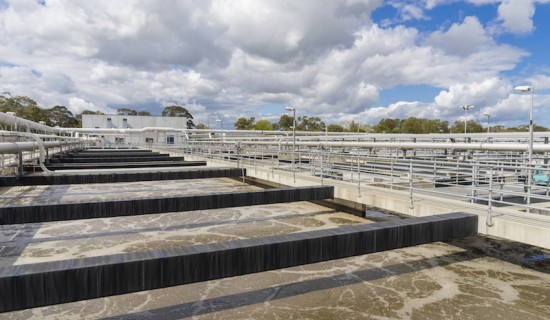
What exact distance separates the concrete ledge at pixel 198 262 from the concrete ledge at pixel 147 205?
14.3 feet

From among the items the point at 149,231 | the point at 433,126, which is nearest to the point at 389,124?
the point at 433,126

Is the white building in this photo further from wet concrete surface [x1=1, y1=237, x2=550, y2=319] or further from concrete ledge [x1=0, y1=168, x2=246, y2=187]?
wet concrete surface [x1=1, y1=237, x2=550, y2=319]

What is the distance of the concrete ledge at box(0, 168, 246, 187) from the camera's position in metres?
13.1

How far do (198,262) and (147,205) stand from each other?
15.6 ft

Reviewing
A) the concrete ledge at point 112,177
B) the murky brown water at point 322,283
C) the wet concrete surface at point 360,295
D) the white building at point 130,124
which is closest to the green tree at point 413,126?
the white building at point 130,124

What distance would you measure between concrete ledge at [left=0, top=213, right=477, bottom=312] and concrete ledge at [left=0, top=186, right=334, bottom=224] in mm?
4354

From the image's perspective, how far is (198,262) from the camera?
527 cm

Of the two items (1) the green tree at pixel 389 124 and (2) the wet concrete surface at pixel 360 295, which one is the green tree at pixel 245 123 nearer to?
(1) the green tree at pixel 389 124

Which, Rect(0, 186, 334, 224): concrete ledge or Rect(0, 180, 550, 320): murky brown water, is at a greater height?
Rect(0, 186, 334, 224): concrete ledge

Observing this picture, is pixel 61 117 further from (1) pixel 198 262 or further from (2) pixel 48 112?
(1) pixel 198 262

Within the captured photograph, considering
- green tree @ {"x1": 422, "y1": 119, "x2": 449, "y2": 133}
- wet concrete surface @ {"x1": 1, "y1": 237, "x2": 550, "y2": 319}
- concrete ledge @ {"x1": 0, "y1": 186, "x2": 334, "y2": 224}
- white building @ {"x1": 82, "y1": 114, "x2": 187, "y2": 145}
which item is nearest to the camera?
wet concrete surface @ {"x1": 1, "y1": 237, "x2": 550, "y2": 319}

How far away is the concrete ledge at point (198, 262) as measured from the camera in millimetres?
4402

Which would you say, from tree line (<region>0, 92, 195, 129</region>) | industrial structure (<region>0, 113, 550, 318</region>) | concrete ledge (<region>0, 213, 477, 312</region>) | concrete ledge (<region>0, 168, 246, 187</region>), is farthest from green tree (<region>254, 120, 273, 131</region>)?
concrete ledge (<region>0, 213, 477, 312</region>)

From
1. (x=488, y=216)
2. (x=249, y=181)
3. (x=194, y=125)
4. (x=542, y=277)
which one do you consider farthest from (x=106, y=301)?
(x=194, y=125)
